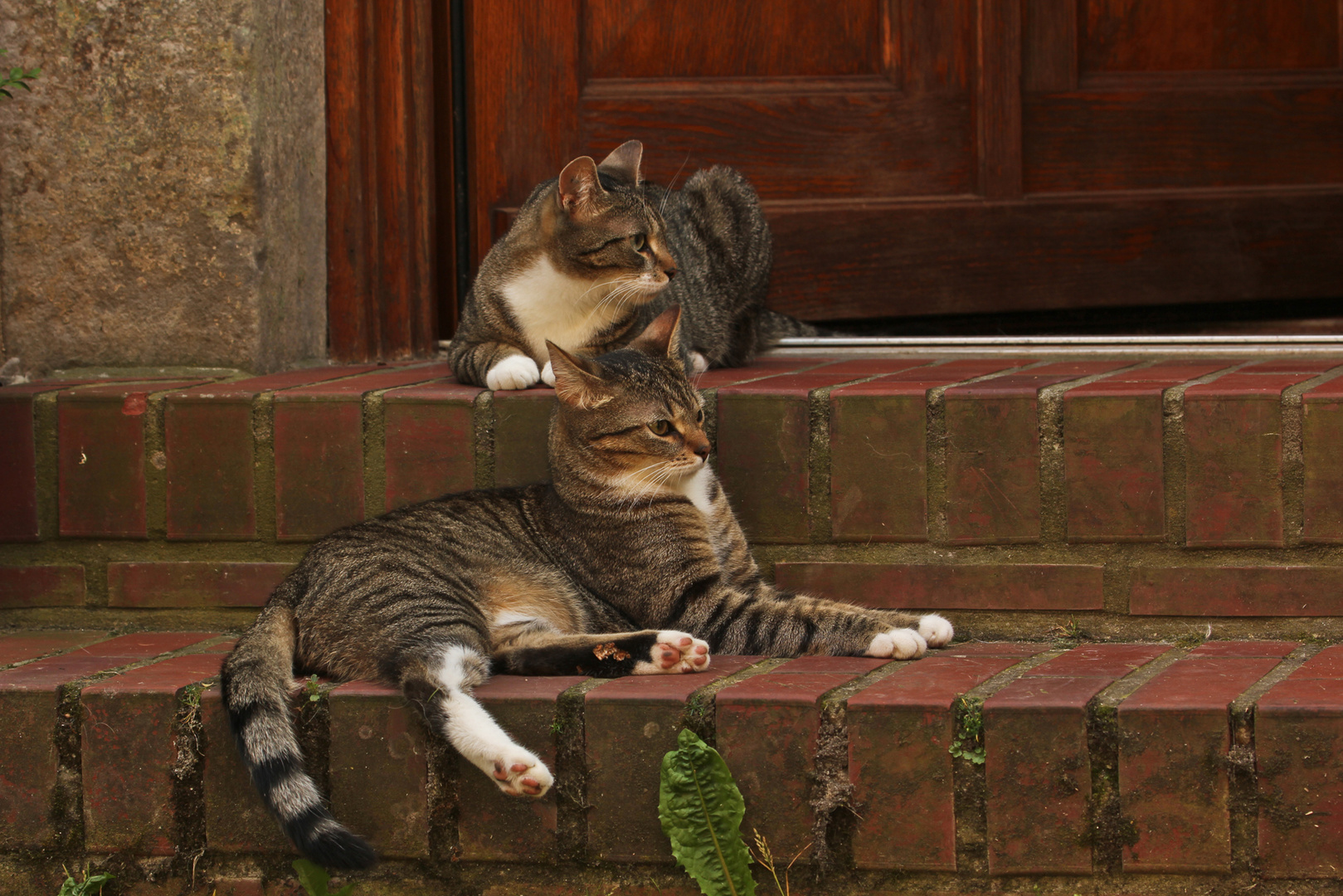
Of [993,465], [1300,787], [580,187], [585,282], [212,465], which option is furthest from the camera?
[585,282]

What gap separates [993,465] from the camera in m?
2.64

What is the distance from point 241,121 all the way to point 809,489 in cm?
161

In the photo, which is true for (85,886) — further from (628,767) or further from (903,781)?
(903,781)

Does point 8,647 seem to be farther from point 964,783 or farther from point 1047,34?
point 1047,34

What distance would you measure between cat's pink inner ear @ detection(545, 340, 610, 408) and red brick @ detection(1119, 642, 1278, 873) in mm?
1194

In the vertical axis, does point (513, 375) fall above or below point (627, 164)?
below

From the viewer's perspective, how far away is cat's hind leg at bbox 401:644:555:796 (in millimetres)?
2043

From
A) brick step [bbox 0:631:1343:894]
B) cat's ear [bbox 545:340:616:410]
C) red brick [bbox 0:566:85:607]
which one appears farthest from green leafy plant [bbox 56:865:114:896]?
cat's ear [bbox 545:340:616:410]

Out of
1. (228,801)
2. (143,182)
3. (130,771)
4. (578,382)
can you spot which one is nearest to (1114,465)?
(578,382)

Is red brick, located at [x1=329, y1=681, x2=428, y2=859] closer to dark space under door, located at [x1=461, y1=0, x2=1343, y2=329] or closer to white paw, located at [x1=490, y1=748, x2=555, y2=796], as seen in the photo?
white paw, located at [x1=490, y1=748, x2=555, y2=796]

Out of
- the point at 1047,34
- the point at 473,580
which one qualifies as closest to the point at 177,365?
the point at 473,580

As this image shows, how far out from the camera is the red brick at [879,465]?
8.80ft

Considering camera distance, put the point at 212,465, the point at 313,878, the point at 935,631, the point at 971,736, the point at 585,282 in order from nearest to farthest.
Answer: the point at 971,736 < the point at 313,878 < the point at 935,631 < the point at 212,465 < the point at 585,282

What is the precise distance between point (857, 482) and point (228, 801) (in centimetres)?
133
